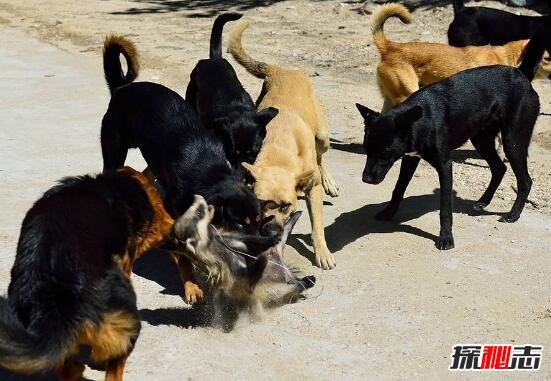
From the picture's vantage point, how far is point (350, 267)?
6.28 m

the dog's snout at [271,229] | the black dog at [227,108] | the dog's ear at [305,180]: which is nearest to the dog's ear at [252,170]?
the black dog at [227,108]

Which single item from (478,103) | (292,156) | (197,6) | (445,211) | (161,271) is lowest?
(197,6)

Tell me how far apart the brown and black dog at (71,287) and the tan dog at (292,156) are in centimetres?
165

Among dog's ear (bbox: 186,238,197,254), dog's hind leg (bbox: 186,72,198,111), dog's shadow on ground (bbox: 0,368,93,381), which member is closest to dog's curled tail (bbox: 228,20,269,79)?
dog's hind leg (bbox: 186,72,198,111)

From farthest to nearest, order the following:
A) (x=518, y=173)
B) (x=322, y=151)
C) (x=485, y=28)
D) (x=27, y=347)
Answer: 1. (x=485, y=28)
2. (x=322, y=151)
3. (x=518, y=173)
4. (x=27, y=347)

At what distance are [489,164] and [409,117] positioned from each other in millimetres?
1478

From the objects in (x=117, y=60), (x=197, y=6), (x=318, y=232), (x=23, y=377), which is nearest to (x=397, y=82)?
(x=318, y=232)

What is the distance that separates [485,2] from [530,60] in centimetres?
914

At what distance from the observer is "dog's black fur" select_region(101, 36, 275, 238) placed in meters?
5.47

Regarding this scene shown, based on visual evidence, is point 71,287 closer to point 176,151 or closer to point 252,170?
point 176,151

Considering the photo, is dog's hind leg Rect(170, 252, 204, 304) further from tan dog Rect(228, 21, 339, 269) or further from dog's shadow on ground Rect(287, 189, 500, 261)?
dog's shadow on ground Rect(287, 189, 500, 261)

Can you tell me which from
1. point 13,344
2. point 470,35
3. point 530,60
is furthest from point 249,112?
point 470,35

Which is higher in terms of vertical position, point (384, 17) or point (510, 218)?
point (384, 17)

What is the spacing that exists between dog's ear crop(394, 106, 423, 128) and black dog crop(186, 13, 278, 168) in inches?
39.4
